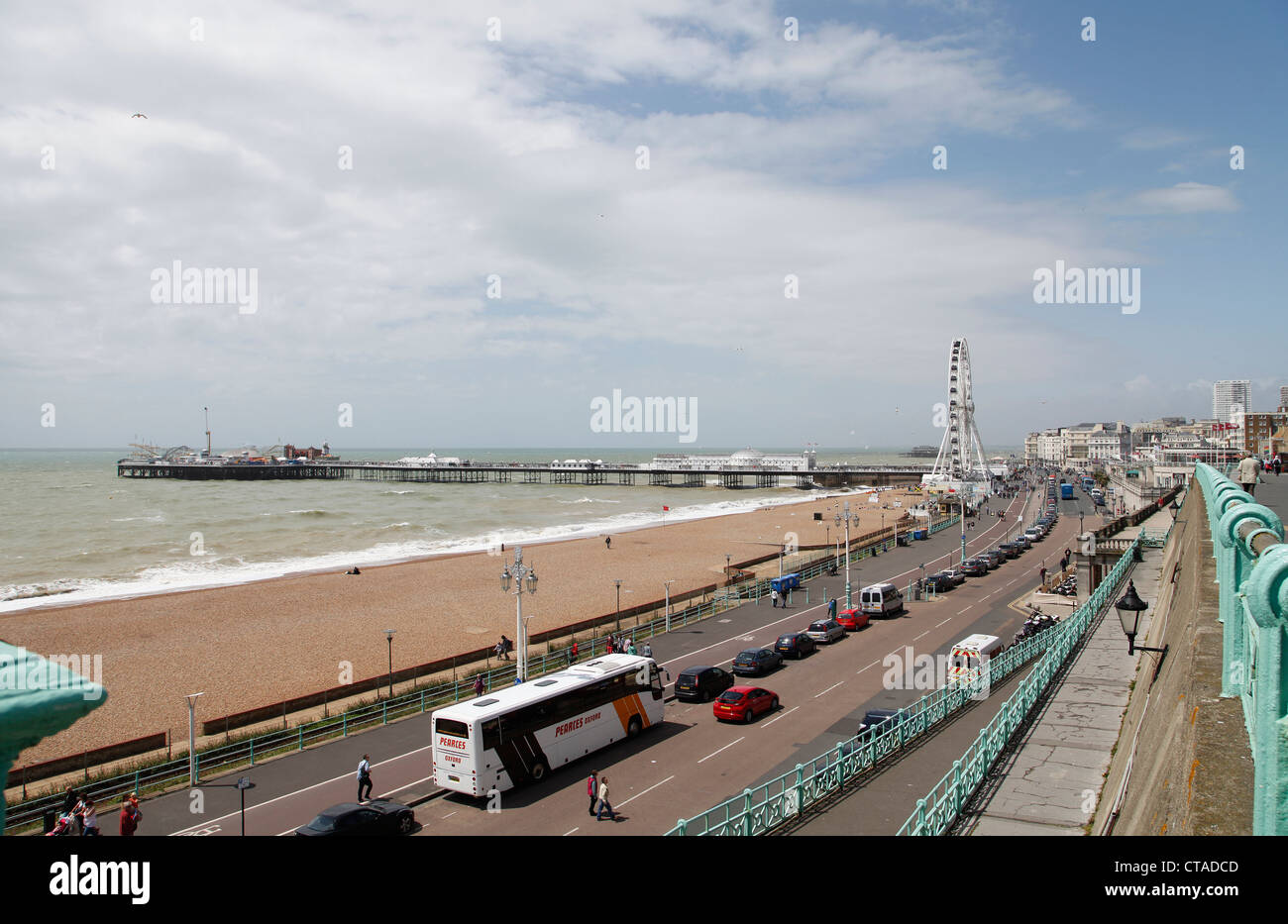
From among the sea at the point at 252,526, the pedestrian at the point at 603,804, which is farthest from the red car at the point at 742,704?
the sea at the point at 252,526

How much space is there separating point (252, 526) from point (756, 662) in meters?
63.2

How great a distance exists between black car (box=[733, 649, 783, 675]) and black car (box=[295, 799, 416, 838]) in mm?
12065

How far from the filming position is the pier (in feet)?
501

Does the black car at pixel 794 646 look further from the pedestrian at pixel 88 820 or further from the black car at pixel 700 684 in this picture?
the pedestrian at pixel 88 820

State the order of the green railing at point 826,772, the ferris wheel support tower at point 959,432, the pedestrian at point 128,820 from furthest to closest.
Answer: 1. the ferris wheel support tower at point 959,432
2. the pedestrian at point 128,820
3. the green railing at point 826,772

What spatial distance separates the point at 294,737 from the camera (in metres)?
19.4

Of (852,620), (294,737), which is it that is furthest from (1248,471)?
(294,737)

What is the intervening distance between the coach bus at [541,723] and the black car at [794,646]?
7403 mm

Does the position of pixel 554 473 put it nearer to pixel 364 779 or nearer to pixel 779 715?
pixel 779 715

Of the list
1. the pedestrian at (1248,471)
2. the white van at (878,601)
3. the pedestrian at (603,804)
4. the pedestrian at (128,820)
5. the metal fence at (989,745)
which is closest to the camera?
the metal fence at (989,745)

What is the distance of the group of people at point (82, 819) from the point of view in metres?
13.1

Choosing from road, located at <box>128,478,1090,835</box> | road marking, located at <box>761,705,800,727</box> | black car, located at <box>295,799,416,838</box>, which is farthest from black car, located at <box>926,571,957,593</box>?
black car, located at <box>295,799,416,838</box>

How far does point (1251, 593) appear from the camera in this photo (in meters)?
3.27

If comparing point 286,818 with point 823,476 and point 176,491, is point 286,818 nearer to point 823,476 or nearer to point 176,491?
point 176,491
